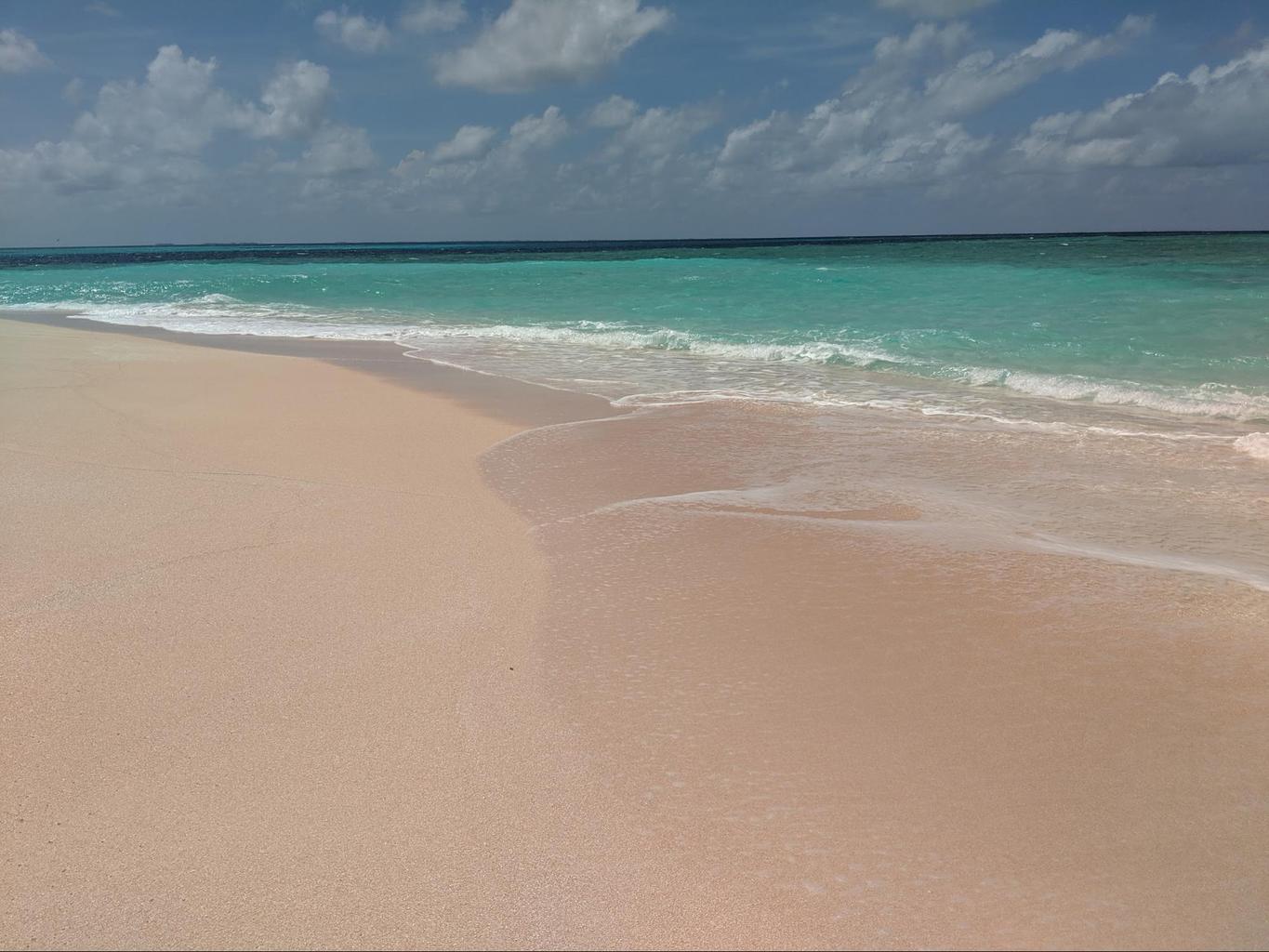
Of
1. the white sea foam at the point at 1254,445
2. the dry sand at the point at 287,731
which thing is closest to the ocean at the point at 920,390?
the white sea foam at the point at 1254,445

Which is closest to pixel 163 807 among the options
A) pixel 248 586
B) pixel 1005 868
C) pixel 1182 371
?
pixel 248 586

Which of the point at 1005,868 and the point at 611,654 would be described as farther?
the point at 611,654

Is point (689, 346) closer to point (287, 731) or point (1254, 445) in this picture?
point (1254, 445)

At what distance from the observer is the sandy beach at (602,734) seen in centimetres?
205

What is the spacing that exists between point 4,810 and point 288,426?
5177mm

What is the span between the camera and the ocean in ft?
16.8

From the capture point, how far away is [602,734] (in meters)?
2.76

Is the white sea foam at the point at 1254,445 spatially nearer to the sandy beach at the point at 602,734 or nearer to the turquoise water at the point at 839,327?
the turquoise water at the point at 839,327

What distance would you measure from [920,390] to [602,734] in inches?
313

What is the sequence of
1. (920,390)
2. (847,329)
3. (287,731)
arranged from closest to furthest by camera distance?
(287,731) → (920,390) → (847,329)

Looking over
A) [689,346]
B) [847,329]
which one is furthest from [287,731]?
[847,329]

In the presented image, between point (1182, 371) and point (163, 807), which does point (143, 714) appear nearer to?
point (163, 807)

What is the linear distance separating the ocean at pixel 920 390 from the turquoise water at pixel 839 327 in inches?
2.9

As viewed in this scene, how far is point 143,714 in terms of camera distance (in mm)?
2799
